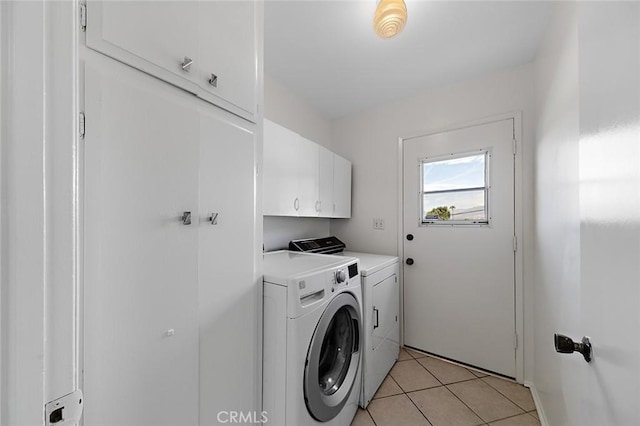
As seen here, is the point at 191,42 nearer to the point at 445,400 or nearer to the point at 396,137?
the point at 396,137

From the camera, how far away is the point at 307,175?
6.65 feet

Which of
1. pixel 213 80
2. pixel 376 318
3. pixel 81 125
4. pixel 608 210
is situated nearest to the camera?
pixel 608 210

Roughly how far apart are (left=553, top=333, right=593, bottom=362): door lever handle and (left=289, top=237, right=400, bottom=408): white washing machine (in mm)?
1094

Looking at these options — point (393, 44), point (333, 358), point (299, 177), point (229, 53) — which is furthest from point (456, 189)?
point (229, 53)

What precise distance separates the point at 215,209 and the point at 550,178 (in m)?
1.78

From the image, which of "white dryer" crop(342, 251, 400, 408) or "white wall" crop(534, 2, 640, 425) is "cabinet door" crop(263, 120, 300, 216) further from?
"white wall" crop(534, 2, 640, 425)

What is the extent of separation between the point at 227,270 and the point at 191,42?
2.89ft

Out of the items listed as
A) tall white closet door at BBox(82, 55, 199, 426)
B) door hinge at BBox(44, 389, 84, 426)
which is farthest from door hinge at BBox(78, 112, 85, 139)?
door hinge at BBox(44, 389, 84, 426)

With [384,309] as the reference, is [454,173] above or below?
above

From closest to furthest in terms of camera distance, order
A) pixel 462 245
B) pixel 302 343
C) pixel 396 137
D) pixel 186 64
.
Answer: pixel 186 64 < pixel 302 343 < pixel 462 245 < pixel 396 137

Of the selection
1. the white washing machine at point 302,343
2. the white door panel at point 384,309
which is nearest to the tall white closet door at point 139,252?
the white washing machine at point 302,343

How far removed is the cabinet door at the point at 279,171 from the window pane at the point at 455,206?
124 cm

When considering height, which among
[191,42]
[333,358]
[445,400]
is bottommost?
[445,400]

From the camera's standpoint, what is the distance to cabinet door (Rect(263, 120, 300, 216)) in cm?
166
